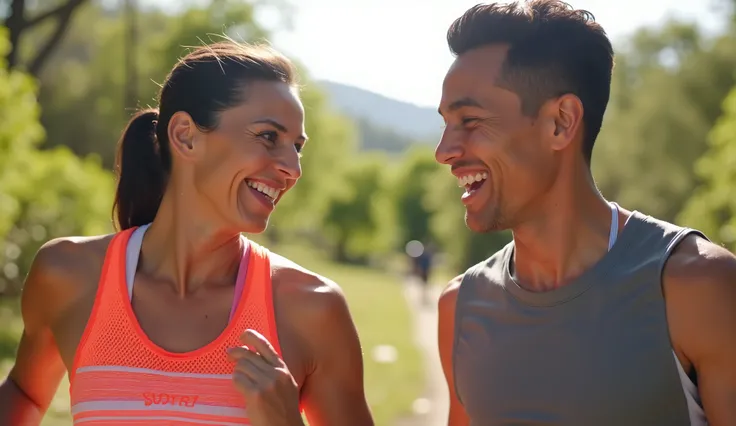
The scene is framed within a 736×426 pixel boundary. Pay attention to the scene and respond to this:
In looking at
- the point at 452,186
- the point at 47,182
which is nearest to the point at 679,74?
the point at 452,186

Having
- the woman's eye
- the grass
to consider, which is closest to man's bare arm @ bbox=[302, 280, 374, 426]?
the woman's eye

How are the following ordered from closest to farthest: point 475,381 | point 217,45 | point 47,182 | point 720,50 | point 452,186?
point 475,381 < point 217,45 < point 47,182 < point 720,50 < point 452,186

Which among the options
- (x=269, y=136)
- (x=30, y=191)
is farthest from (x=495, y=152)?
(x=30, y=191)

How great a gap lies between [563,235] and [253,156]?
884 millimetres

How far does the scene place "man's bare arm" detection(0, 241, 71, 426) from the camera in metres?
3.28

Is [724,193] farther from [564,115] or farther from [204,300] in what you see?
[204,300]

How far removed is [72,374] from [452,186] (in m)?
41.5

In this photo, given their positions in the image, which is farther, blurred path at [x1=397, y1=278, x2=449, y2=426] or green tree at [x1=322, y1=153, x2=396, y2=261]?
green tree at [x1=322, y1=153, x2=396, y2=261]

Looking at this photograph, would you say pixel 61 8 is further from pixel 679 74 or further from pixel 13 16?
pixel 679 74

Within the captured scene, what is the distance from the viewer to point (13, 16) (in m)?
10.5

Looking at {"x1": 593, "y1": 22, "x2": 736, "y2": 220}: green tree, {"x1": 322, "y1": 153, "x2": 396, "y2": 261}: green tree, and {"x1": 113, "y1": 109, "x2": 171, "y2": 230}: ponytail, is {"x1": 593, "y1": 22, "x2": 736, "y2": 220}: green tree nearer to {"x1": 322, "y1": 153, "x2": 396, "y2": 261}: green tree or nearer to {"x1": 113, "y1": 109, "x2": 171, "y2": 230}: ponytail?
{"x1": 113, "y1": 109, "x2": 171, "y2": 230}: ponytail

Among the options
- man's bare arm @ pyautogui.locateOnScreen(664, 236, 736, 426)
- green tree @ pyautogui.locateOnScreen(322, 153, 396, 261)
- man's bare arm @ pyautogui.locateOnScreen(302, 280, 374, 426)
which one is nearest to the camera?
man's bare arm @ pyautogui.locateOnScreen(664, 236, 736, 426)

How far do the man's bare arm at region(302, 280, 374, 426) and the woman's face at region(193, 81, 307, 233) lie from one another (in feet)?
0.98

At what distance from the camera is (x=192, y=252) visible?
10.7 ft
